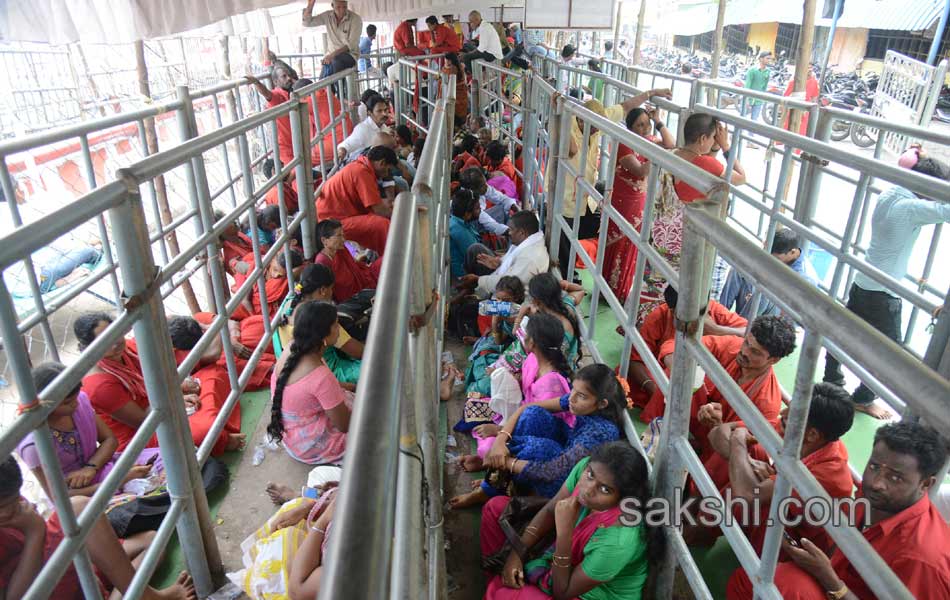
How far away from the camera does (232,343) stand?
336cm

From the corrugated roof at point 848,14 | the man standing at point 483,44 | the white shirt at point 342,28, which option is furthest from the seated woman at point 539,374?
the corrugated roof at point 848,14

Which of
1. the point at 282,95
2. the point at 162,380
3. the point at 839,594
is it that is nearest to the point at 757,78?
the point at 282,95

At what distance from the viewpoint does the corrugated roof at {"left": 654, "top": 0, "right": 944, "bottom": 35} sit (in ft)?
46.8

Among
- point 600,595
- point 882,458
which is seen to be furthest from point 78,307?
point 882,458

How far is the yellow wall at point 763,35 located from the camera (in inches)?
979

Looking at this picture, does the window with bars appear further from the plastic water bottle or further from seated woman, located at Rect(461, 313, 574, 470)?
seated woman, located at Rect(461, 313, 574, 470)

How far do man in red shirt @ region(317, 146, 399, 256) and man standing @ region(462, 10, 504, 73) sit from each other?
20.2ft

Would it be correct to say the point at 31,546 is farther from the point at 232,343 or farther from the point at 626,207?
the point at 626,207

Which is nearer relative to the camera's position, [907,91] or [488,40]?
[907,91]

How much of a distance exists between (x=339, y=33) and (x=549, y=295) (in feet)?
19.5

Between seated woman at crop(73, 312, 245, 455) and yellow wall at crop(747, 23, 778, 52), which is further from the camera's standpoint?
yellow wall at crop(747, 23, 778, 52)

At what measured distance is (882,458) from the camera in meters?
1.79

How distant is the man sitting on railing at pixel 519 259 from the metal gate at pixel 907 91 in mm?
5317

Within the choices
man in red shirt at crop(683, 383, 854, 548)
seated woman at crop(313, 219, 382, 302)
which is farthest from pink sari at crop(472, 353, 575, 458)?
seated woman at crop(313, 219, 382, 302)
